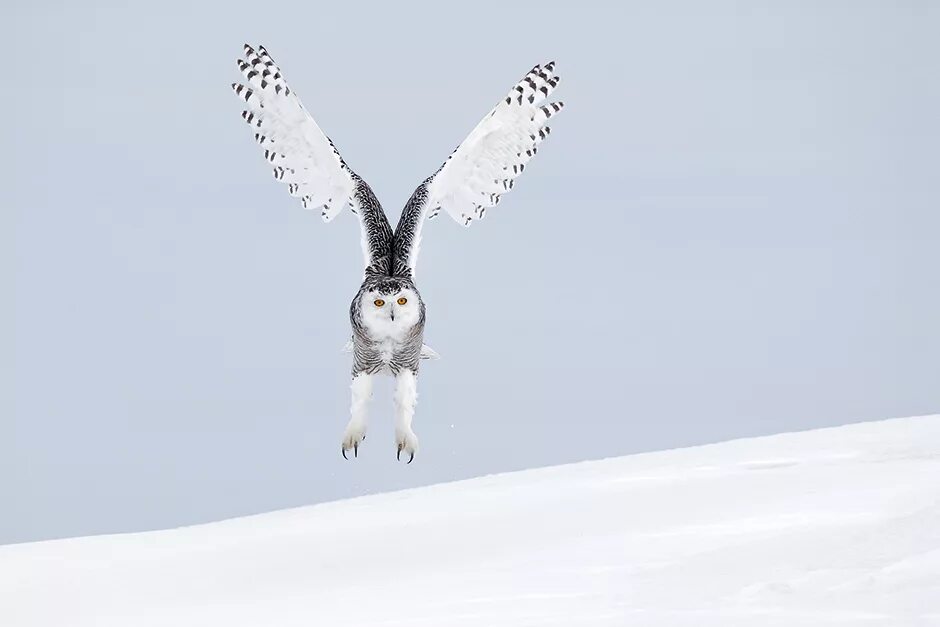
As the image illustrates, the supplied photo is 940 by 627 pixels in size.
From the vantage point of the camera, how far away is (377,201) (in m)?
8.27

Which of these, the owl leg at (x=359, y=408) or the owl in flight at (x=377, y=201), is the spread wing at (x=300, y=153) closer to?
the owl in flight at (x=377, y=201)

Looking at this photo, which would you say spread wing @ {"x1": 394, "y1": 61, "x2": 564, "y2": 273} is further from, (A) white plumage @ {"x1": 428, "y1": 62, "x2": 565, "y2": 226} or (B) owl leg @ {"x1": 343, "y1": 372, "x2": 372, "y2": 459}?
(B) owl leg @ {"x1": 343, "y1": 372, "x2": 372, "y2": 459}

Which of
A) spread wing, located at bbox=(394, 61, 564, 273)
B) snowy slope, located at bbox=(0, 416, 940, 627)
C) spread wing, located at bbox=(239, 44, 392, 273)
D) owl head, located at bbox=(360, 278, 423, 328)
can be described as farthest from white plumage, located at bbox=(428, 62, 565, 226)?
snowy slope, located at bbox=(0, 416, 940, 627)

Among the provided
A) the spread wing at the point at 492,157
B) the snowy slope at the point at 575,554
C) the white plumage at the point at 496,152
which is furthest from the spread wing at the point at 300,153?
the snowy slope at the point at 575,554

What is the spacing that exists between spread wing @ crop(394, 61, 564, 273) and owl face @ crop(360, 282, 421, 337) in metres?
0.78

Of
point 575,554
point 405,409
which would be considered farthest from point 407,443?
point 575,554

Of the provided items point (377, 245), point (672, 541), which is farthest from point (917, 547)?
point (377, 245)

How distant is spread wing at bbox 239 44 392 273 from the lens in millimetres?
8164

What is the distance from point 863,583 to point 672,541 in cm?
131

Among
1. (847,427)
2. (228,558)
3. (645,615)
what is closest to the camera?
(645,615)

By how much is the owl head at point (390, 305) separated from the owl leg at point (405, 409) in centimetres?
44

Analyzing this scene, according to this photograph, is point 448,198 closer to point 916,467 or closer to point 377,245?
point 377,245

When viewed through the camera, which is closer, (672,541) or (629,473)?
(672,541)

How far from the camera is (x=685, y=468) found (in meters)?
8.69
